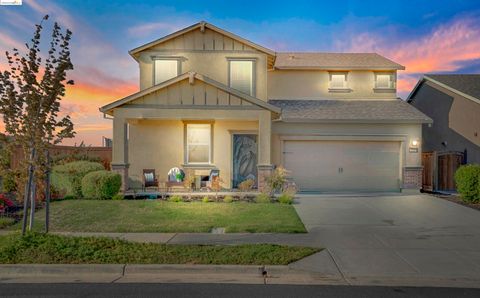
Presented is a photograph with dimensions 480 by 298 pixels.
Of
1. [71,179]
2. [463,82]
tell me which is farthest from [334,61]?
[71,179]

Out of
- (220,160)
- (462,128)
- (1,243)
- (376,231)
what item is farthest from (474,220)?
(1,243)

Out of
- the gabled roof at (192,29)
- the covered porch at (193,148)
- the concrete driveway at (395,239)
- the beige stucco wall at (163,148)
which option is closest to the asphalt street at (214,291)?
the concrete driveway at (395,239)

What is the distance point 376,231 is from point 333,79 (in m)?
12.1

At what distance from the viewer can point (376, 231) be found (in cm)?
952

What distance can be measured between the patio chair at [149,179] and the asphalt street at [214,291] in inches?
393

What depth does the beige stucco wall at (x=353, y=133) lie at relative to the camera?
17.6 meters

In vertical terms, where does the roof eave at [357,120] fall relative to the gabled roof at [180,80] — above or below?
below

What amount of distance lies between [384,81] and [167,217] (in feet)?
47.0

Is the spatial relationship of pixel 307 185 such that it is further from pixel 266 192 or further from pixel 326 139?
pixel 266 192

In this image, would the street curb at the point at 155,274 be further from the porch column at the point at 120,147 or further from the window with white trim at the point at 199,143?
the window with white trim at the point at 199,143

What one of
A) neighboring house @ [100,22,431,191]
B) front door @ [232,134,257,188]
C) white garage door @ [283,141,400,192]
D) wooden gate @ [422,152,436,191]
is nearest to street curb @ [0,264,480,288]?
neighboring house @ [100,22,431,191]

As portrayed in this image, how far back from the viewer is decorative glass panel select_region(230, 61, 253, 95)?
17.9 meters

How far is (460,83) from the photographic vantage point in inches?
783

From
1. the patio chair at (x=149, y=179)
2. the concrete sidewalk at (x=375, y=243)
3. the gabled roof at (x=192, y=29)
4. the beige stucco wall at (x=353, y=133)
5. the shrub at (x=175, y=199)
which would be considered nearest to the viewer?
the concrete sidewalk at (x=375, y=243)
